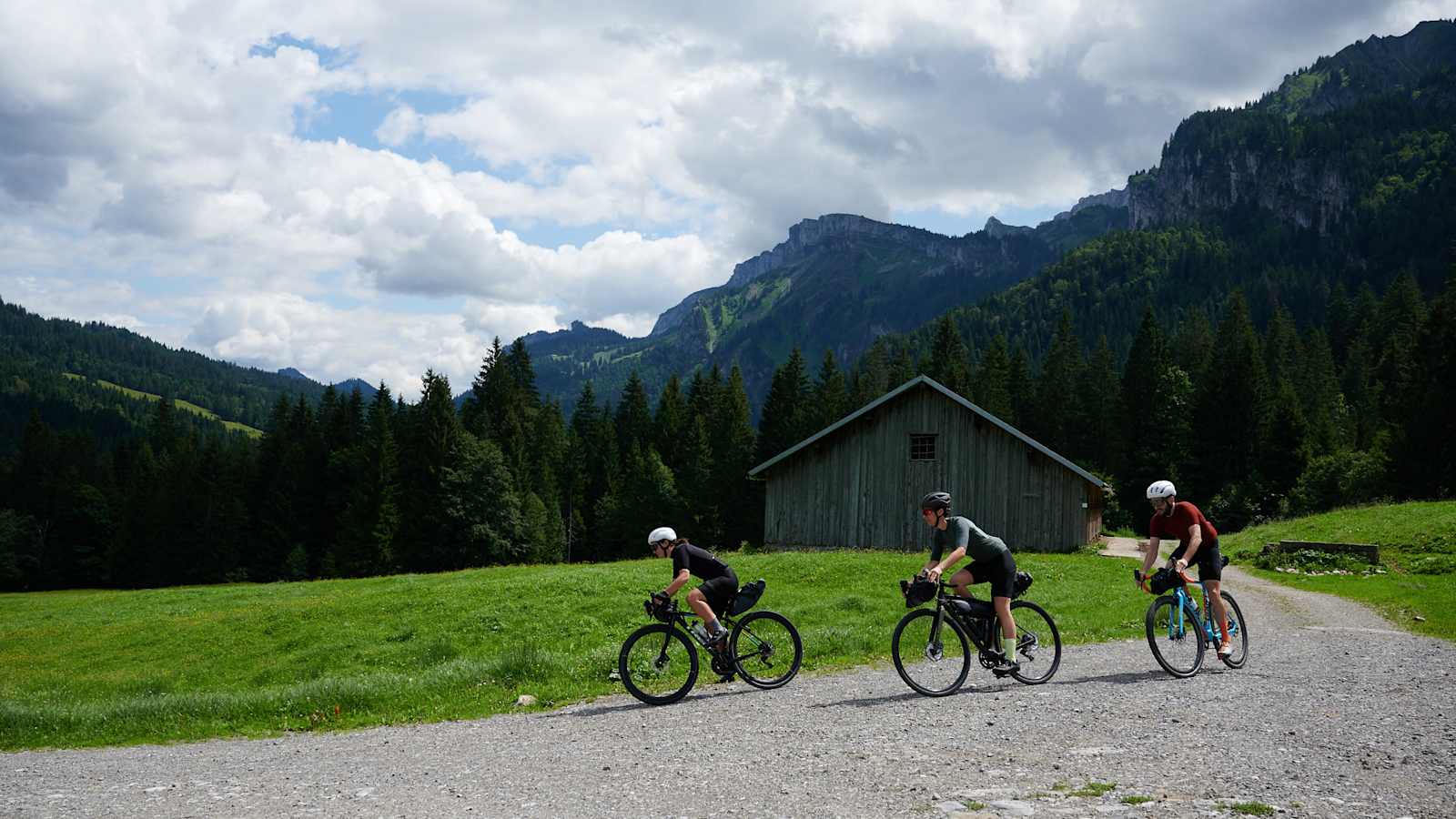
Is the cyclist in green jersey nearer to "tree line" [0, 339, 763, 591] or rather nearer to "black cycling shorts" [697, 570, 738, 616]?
"black cycling shorts" [697, 570, 738, 616]

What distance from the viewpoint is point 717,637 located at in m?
11.7

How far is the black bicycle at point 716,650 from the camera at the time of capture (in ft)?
38.5

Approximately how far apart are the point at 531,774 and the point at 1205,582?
9164 millimetres

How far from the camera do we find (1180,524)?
Answer: 1182 centimetres

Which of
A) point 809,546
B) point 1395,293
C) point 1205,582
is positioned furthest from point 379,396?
point 1395,293

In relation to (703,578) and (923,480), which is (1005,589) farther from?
(923,480)

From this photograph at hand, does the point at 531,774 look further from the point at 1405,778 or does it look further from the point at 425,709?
the point at 1405,778

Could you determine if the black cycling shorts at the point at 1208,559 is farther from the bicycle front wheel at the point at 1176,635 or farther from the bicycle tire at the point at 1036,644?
the bicycle tire at the point at 1036,644

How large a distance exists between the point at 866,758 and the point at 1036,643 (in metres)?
4.10

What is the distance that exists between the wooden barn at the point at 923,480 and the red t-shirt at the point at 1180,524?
82.3 feet

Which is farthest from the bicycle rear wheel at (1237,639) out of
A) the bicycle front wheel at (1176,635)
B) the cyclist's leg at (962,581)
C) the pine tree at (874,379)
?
the pine tree at (874,379)

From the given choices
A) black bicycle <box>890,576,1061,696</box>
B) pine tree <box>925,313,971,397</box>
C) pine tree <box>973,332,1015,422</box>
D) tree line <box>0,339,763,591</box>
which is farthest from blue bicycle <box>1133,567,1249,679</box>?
pine tree <box>925,313,971,397</box>

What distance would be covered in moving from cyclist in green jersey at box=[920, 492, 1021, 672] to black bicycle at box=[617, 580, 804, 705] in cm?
228

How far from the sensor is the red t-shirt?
38.7 ft
